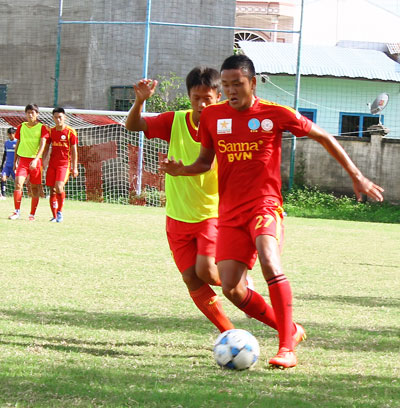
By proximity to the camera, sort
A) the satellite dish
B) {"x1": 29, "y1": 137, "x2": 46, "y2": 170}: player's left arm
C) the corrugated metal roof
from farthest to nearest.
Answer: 1. the corrugated metal roof
2. the satellite dish
3. {"x1": 29, "y1": 137, "x2": 46, "y2": 170}: player's left arm

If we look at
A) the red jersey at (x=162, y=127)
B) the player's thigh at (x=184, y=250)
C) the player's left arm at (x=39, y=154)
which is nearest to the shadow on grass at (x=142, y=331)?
the player's thigh at (x=184, y=250)

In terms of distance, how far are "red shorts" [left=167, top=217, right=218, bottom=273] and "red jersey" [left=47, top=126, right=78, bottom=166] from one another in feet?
32.7

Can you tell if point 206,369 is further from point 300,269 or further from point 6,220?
point 6,220

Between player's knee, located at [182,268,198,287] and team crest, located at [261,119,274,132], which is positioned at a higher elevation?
team crest, located at [261,119,274,132]

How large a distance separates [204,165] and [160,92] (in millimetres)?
20367

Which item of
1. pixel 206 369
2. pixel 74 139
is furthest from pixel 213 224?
pixel 74 139

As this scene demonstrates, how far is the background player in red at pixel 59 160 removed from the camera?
15266 millimetres

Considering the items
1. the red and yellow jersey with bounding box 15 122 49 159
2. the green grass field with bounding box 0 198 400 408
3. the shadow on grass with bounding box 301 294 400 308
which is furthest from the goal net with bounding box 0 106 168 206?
the shadow on grass with bounding box 301 294 400 308

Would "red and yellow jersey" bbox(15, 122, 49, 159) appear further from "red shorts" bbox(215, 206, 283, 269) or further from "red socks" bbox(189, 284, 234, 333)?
"red shorts" bbox(215, 206, 283, 269)

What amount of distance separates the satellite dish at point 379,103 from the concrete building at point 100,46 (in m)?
5.41

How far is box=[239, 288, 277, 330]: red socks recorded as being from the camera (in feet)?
17.4

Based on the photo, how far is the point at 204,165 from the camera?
17.9 ft

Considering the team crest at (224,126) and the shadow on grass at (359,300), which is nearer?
the team crest at (224,126)

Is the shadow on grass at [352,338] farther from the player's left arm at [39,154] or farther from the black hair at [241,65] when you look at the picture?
the player's left arm at [39,154]
